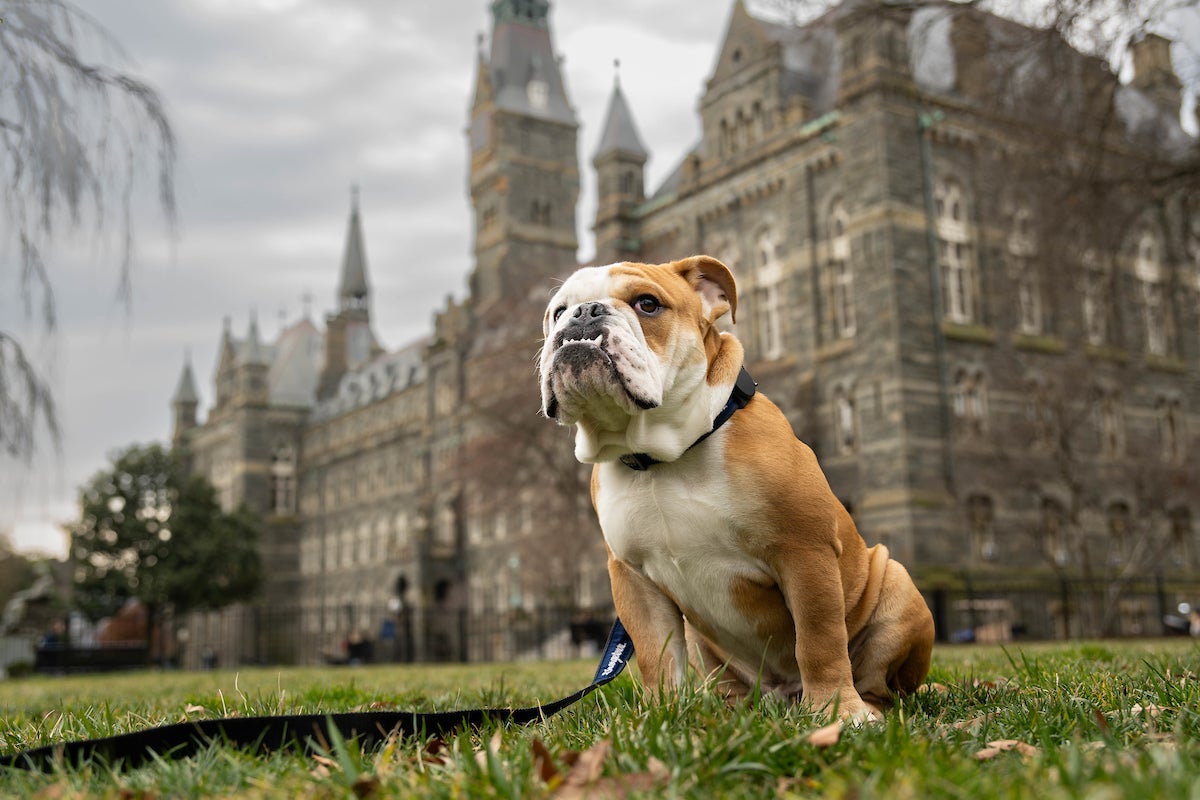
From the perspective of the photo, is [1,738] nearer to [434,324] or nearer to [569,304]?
[569,304]

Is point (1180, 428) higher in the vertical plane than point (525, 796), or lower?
higher

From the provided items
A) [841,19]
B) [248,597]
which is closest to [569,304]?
[841,19]

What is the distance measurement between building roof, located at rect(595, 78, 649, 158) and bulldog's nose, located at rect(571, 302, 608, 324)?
35510mm

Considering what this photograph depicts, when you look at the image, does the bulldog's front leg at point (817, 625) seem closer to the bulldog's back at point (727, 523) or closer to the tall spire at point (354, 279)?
the bulldog's back at point (727, 523)

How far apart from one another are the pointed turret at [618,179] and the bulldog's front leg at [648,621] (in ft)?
104

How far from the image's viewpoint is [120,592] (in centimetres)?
4300

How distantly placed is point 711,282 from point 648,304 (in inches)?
13.9

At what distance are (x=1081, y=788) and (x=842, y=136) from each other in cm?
2937

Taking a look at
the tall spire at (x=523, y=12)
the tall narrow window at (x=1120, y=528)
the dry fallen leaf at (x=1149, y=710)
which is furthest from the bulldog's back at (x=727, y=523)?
the tall spire at (x=523, y=12)

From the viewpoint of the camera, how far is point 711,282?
137 inches

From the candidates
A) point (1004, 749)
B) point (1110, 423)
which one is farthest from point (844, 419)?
point (1004, 749)

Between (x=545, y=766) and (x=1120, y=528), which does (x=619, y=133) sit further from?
(x=545, y=766)

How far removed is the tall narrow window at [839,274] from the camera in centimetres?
2980

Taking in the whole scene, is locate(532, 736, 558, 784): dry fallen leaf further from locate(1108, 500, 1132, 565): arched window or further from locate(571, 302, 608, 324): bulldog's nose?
locate(1108, 500, 1132, 565): arched window
